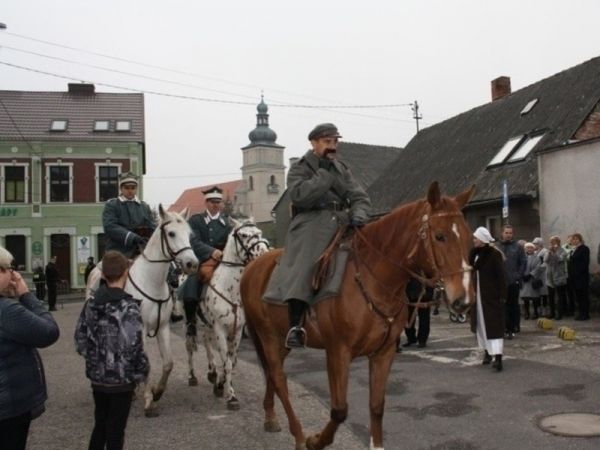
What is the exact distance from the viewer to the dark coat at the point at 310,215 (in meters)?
4.93

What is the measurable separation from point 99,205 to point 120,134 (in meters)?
4.63

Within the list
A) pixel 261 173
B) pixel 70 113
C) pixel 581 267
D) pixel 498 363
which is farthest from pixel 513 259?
pixel 261 173

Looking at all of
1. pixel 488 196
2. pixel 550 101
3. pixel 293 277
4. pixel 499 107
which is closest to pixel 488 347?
pixel 293 277

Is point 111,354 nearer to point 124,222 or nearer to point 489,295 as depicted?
point 124,222

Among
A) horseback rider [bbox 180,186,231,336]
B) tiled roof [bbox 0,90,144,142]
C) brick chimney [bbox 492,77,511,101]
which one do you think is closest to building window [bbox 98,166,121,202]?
tiled roof [bbox 0,90,144,142]

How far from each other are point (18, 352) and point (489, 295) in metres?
6.99

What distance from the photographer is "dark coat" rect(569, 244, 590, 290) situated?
13.7 m

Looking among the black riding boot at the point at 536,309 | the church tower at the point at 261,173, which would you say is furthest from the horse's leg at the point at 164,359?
the church tower at the point at 261,173

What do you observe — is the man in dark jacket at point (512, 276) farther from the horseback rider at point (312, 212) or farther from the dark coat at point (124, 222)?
the horseback rider at point (312, 212)

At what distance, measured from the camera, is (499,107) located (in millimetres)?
28188

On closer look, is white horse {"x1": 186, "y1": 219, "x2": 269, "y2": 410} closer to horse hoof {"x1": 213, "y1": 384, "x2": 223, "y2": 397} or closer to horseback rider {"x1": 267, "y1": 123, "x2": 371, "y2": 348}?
horse hoof {"x1": 213, "y1": 384, "x2": 223, "y2": 397}

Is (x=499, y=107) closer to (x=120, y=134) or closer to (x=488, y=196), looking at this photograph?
(x=488, y=196)

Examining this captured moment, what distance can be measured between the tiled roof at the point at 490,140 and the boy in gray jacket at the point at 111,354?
52.0 feet

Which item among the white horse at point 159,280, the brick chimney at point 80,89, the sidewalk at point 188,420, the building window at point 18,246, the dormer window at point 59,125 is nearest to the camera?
the sidewalk at point 188,420
